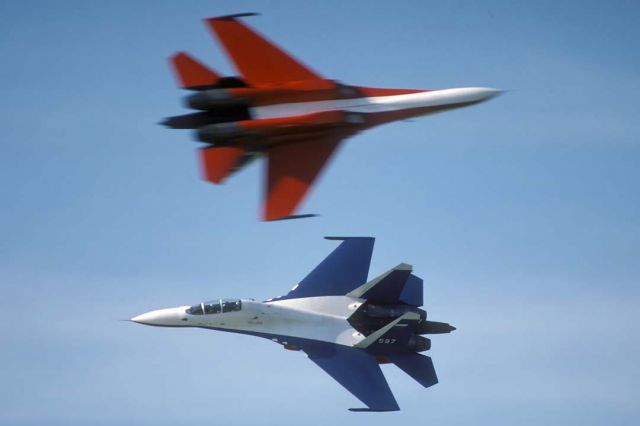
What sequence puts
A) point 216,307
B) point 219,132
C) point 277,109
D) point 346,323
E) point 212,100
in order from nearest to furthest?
point 219,132 < point 212,100 < point 277,109 < point 216,307 < point 346,323

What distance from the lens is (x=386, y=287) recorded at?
41.3 metres

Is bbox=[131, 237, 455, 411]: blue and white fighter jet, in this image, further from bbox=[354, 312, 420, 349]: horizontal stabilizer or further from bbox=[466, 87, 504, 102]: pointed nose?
bbox=[466, 87, 504, 102]: pointed nose

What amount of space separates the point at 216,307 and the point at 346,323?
16.8 feet

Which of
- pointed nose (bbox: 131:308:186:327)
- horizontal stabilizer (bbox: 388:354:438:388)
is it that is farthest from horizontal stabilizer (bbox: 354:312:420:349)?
pointed nose (bbox: 131:308:186:327)

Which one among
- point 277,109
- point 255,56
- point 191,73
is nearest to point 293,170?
point 277,109

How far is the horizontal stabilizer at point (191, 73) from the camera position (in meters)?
30.8

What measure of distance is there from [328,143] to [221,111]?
330cm

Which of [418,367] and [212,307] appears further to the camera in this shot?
[418,367]

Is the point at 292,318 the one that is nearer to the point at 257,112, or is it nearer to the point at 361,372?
the point at 361,372

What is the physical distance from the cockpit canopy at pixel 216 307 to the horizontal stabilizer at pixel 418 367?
6.26 m

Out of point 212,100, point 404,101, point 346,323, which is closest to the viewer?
point 212,100

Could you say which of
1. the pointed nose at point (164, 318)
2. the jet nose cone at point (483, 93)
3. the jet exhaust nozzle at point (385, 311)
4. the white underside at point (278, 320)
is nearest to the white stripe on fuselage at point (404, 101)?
the jet nose cone at point (483, 93)

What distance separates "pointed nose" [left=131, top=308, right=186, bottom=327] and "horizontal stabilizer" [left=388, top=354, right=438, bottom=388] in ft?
26.9

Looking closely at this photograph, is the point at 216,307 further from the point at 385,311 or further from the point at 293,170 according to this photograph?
the point at 293,170
